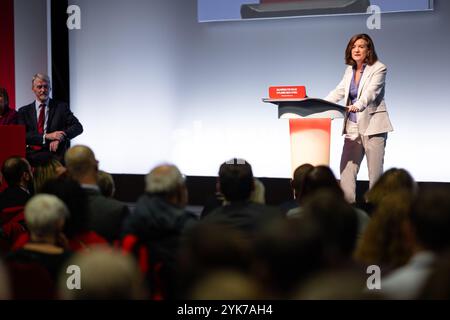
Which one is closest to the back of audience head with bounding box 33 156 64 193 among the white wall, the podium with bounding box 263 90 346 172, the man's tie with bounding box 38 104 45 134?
the podium with bounding box 263 90 346 172

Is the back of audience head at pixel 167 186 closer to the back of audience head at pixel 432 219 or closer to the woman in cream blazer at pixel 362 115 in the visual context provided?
the back of audience head at pixel 432 219

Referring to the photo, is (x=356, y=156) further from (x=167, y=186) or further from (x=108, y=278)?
(x=108, y=278)

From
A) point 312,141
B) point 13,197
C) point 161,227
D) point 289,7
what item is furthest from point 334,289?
point 289,7

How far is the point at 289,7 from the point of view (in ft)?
24.7

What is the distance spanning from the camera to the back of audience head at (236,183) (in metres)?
3.26

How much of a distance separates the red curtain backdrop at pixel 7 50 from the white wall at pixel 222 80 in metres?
0.73

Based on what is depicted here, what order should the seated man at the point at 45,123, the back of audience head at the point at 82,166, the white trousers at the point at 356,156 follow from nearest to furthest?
the back of audience head at the point at 82,166, the white trousers at the point at 356,156, the seated man at the point at 45,123

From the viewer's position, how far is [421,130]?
24.1 ft

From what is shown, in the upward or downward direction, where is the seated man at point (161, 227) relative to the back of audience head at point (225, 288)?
downward

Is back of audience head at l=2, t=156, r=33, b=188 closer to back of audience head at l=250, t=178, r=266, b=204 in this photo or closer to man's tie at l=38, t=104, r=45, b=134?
back of audience head at l=250, t=178, r=266, b=204

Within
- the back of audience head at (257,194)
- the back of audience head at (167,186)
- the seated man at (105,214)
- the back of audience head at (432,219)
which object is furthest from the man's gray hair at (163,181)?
the back of audience head at (432,219)

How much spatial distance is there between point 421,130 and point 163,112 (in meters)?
2.85
